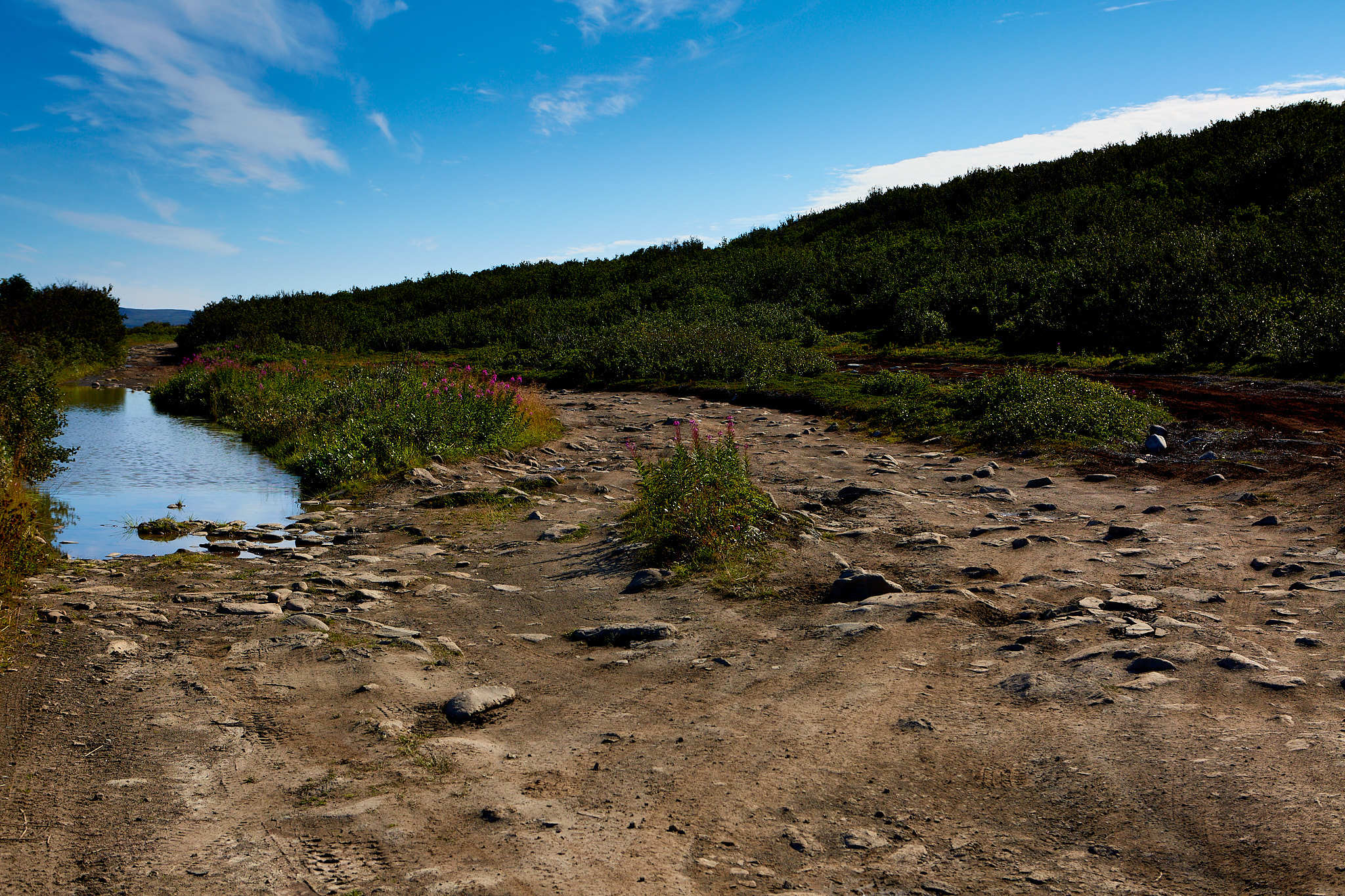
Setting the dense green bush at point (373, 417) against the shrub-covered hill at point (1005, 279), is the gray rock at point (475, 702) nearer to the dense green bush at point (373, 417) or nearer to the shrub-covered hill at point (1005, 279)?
the dense green bush at point (373, 417)

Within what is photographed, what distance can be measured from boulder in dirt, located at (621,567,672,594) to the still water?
510 cm

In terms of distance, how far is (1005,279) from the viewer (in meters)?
27.3

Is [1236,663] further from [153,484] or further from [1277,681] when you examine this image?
[153,484]

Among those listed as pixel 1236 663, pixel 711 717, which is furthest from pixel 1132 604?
pixel 711 717

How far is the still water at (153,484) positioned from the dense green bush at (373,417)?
1.96ft

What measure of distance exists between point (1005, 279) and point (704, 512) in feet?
78.9

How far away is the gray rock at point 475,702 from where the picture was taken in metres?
4.43

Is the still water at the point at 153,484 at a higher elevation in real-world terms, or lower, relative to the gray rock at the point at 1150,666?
higher

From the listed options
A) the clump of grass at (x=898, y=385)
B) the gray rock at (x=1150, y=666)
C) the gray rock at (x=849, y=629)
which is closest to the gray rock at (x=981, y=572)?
the gray rock at (x=849, y=629)

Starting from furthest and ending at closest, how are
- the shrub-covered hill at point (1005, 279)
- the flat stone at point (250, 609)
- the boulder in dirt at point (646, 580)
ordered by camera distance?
Result: the shrub-covered hill at point (1005, 279), the boulder in dirt at point (646, 580), the flat stone at point (250, 609)

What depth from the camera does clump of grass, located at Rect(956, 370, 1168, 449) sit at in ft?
38.0

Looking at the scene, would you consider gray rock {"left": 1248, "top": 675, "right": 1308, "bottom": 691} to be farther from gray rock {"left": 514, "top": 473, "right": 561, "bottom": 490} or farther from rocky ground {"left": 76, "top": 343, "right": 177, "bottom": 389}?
rocky ground {"left": 76, "top": 343, "right": 177, "bottom": 389}

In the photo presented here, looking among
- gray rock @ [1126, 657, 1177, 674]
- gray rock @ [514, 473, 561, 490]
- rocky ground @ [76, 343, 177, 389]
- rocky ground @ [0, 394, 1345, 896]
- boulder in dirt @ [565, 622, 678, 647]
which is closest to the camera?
rocky ground @ [0, 394, 1345, 896]

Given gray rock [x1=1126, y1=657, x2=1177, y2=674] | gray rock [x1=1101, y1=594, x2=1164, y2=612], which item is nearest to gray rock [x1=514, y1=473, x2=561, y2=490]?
gray rock [x1=1101, y1=594, x2=1164, y2=612]
